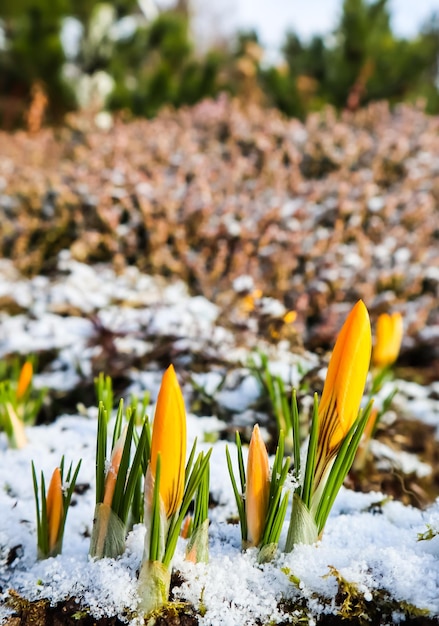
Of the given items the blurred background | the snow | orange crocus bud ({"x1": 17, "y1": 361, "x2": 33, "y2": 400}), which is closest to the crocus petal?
the snow

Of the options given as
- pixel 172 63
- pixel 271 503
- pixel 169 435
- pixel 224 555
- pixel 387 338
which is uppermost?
pixel 172 63

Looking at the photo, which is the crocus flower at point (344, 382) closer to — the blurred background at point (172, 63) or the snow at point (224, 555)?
the snow at point (224, 555)

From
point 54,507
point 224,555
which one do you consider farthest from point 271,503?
point 54,507

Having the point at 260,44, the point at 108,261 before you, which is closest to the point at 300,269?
the point at 108,261

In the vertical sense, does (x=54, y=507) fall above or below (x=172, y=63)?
below

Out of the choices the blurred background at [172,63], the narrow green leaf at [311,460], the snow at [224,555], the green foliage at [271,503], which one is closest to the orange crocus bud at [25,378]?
the snow at [224,555]

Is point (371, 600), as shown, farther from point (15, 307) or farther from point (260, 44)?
point (260, 44)

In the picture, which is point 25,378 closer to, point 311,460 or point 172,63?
point 311,460

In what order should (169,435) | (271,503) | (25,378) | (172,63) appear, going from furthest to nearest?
(172,63) < (25,378) < (271,503) < (169,435)
